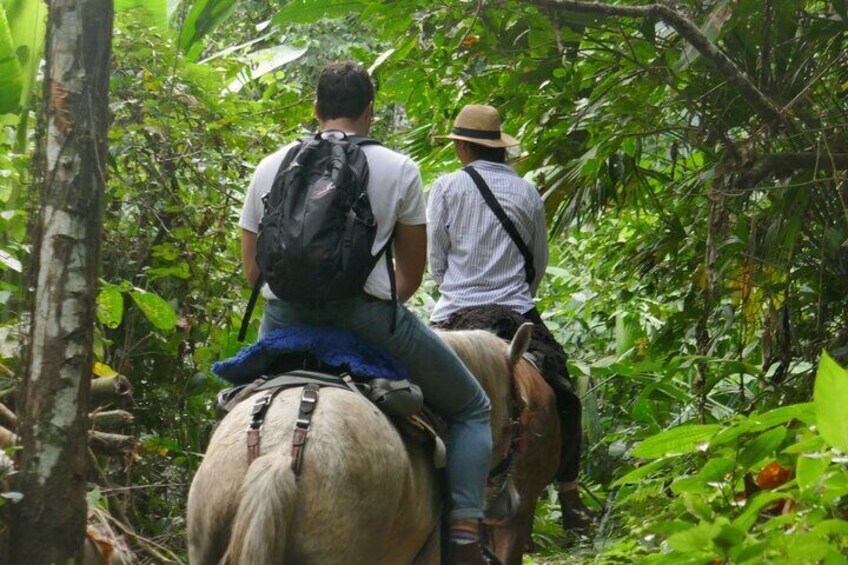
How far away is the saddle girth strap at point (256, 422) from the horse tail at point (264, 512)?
55 mm

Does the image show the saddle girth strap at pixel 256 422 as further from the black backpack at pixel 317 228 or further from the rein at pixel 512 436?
the rein at pixel 512 436

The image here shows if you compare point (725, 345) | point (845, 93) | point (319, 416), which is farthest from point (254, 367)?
point (725, 345)

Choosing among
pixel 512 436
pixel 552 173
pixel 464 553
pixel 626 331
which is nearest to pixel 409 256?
pixel 464 553

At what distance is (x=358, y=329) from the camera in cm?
434

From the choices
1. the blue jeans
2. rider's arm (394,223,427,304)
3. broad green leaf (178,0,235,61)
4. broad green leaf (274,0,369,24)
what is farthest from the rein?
broad green leaf (178,0,235,61)

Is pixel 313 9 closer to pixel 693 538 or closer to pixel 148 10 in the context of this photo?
pixel 148 10

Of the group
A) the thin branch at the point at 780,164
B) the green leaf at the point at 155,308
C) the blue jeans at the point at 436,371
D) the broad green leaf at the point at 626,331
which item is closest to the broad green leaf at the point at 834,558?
the blue jeans at the point at 436,371

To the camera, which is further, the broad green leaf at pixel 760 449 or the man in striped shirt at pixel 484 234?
the man in striped shirt at pixel 484 234

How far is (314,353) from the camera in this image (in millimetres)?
4223

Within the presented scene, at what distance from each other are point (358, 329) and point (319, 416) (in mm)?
717

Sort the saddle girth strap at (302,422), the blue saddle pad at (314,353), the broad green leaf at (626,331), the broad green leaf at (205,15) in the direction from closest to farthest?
1. the saddle girth strap at (302,422)
2. the blue saddle pad at (314,353)
3. the broad green leaf at (205,15)
4. the broad green leaf at (626,331)

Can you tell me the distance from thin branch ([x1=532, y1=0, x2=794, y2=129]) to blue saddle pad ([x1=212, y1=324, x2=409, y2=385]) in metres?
1.52

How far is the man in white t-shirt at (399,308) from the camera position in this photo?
170 inches

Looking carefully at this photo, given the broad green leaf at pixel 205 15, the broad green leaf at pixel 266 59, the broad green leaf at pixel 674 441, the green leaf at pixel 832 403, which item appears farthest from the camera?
the broad green leaf at pixel 266 59
